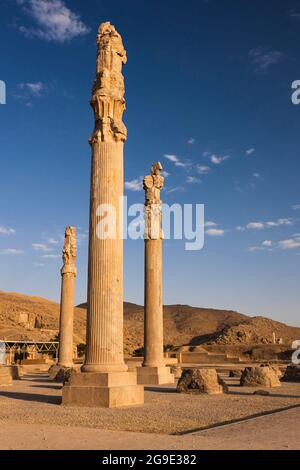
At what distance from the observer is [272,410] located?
10281mm

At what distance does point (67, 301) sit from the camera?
25.3m

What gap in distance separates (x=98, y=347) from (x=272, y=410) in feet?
12.7

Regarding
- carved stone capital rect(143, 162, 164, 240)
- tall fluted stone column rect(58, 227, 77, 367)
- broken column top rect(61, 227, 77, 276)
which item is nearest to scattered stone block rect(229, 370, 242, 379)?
carved stone capital rect(143, 162, 164, 240)

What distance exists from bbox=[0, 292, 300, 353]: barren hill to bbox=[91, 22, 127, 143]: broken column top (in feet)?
164

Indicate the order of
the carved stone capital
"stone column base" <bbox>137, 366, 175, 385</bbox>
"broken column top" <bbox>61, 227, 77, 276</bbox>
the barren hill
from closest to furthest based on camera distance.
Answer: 1. "stone column base" <bbox>137, 366, 175, 385</bbox>
2. the carved stone capital
3. "broken column top" <bbox>61, 227, 77, 276</bbox>
4. the barren hill

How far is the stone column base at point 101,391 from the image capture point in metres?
11.0

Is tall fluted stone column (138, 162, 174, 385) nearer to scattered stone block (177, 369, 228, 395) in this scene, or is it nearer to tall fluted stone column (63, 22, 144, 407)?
scattered stone block (177, 369, 228, 395)

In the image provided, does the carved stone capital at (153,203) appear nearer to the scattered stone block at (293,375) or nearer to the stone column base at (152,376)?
the stone column base at (152,376)

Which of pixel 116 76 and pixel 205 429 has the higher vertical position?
pixel 116 76

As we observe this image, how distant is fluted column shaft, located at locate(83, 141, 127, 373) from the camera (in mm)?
11750

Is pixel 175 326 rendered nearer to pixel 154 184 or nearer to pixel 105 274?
pixel 154 184

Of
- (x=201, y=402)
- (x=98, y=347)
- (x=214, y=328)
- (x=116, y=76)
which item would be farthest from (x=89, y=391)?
(x=214, y=328)
